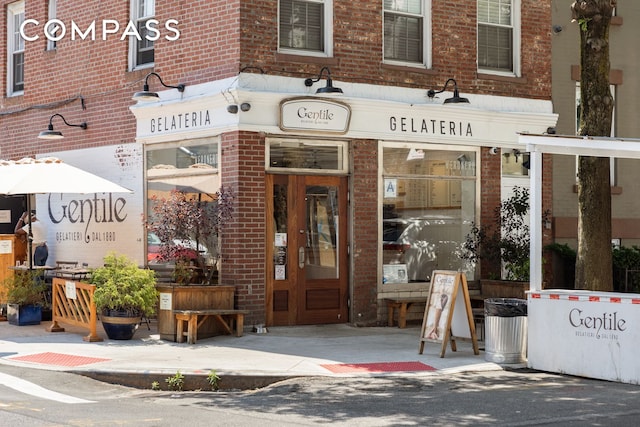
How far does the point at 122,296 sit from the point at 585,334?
6.12 metres

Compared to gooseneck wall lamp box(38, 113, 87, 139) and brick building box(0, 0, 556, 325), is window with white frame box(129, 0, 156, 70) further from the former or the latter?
gooseneck wall lamp box(38, 113, 87, 139)

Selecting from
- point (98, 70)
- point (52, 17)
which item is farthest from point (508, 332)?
point (52, 17)

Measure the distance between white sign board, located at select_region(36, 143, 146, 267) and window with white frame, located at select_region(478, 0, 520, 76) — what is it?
20.3 ft

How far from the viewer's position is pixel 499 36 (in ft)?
55.1

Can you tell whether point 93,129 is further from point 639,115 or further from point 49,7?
point 639,115

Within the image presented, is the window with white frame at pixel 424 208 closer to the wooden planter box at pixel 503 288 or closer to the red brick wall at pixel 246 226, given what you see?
the wooden planter box at pixel 503 288

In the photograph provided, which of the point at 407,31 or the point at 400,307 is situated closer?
the point at 400,307

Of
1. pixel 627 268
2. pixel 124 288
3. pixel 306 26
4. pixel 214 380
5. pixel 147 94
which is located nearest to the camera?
pixel 214 380

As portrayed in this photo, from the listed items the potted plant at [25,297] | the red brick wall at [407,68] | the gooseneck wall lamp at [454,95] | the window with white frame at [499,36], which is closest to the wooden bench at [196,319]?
the potted plant at [25,297]

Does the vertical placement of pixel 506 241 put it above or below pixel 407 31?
below

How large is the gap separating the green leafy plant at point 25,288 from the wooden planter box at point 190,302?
8.42 feet

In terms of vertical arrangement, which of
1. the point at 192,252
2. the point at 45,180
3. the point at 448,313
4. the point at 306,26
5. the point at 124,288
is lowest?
the point at 448,313

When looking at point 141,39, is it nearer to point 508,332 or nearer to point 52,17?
point 52,17

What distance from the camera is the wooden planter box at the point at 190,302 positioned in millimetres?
13234
